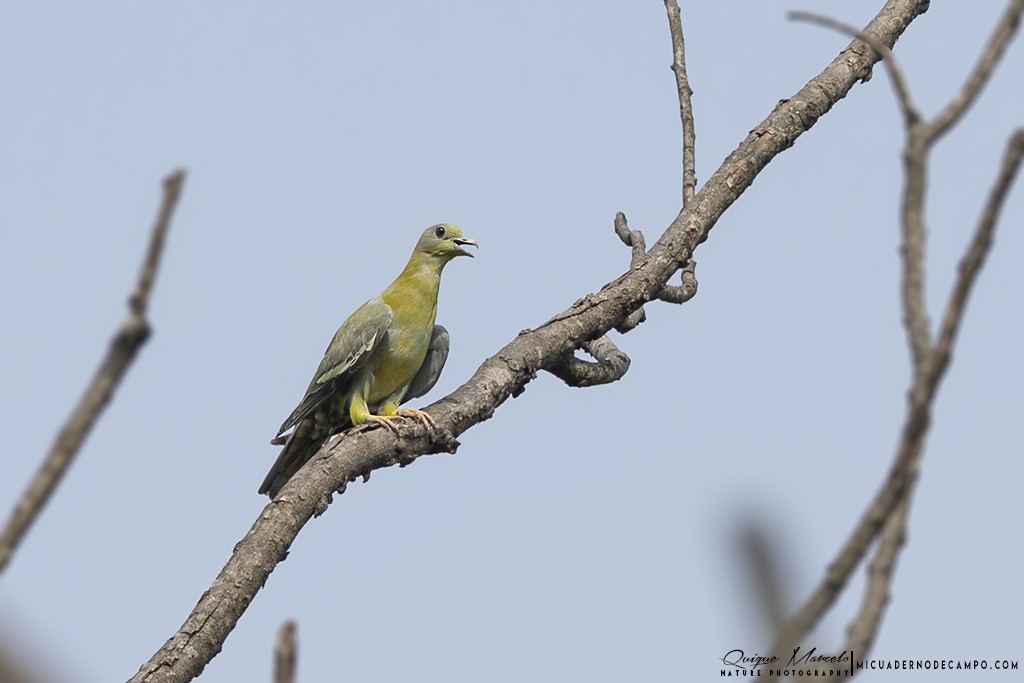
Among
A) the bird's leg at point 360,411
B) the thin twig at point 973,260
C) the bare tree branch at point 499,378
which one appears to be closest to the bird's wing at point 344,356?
the bird's leg at point 360,411

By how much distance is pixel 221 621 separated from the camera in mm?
4539

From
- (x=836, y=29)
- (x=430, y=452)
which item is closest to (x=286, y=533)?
(x=430, y=452)

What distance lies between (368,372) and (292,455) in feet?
2.20

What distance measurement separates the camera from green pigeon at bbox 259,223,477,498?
24.6ft

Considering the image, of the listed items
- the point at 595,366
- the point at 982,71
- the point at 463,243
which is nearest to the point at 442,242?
the point at 463,243

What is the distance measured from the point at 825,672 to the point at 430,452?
4816 millimetres

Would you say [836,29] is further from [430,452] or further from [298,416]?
[298,416]

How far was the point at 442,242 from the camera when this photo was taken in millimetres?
8766

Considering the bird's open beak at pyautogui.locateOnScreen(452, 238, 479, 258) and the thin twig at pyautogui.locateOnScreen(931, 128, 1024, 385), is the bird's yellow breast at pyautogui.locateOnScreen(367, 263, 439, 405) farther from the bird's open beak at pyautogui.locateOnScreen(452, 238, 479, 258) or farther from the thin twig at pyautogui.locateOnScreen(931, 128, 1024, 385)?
the thin twig at pyautogui.locateOnScreen(931, 128, 1024, 385)

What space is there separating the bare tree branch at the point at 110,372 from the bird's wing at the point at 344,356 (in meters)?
6.42

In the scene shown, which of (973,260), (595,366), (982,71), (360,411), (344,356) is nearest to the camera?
(973,260)

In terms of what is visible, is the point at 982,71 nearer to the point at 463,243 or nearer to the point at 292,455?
the point at 292,455

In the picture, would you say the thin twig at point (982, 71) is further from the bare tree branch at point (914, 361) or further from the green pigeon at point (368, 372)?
the green pigeon at point (368, 372)

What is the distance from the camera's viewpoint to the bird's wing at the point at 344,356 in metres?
7.54
